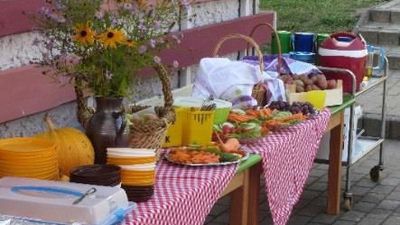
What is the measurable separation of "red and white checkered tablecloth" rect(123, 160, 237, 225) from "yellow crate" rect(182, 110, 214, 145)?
0.86 ft

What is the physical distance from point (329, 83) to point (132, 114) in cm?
176

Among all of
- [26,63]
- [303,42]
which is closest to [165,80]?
[26,63]

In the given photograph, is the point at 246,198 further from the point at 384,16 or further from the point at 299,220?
the point at 384,16

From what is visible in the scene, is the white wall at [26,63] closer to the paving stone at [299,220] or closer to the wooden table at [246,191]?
the wooden table at [246,191]

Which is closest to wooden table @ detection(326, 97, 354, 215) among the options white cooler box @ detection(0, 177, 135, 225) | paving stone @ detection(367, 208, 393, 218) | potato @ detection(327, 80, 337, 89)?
potato @ detection(327, 80, 337, 89)

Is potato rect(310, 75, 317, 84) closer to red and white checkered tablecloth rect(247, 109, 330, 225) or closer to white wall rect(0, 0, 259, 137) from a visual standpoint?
red and white checkered tablecloth rect(247, 109, 330, 225)

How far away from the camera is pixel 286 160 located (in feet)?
13.7

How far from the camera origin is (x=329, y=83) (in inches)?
Answer: 204

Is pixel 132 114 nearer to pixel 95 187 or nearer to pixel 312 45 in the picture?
Answer: pixel 95 187

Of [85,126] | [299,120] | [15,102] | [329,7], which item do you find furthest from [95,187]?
[329,7]

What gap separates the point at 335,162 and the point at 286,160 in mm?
1490

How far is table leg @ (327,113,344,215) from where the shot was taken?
5.49m

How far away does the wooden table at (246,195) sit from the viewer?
12.7 ft

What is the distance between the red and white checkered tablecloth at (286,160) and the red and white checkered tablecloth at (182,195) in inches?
16.5
